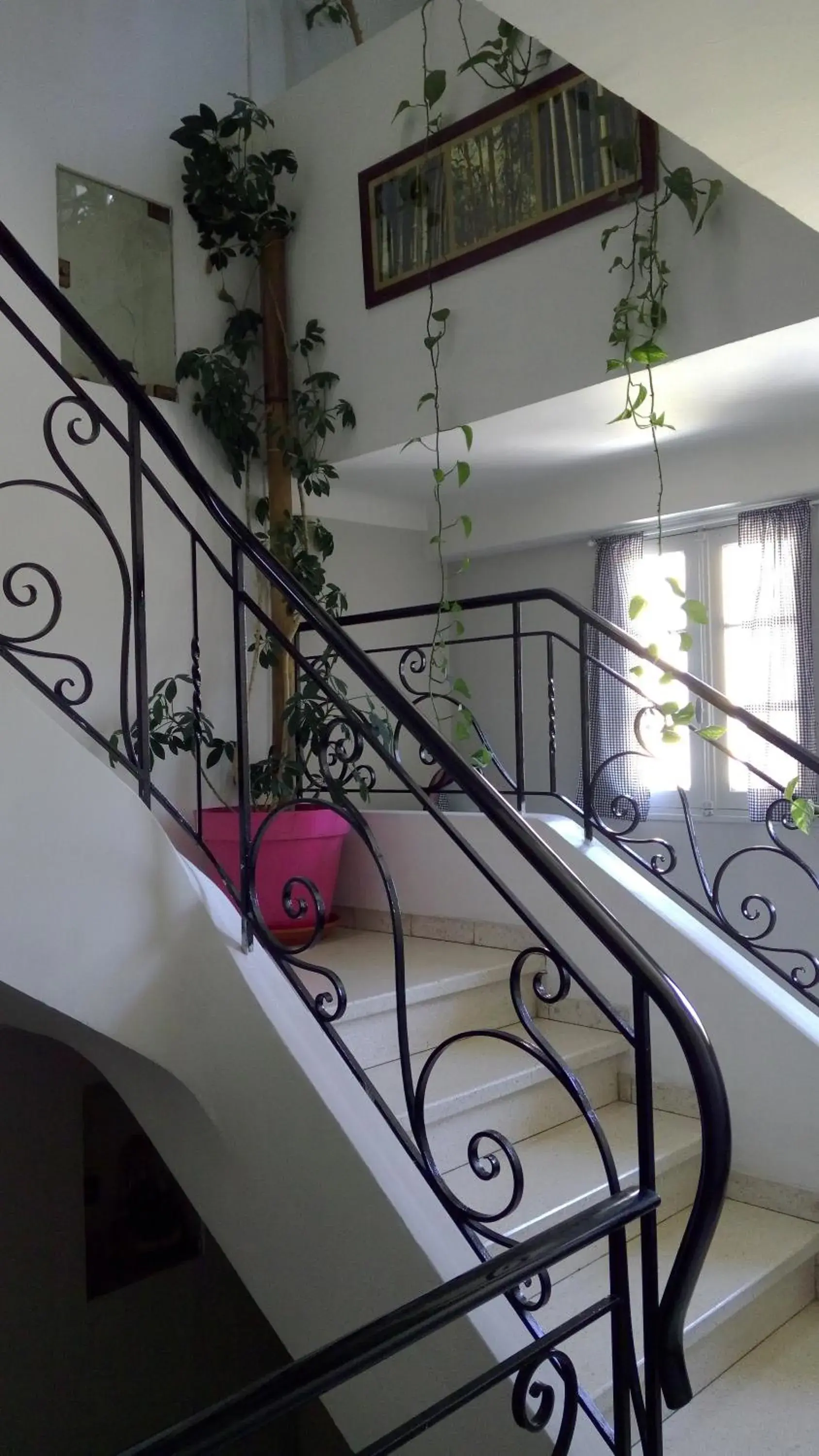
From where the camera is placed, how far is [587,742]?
10.0ft

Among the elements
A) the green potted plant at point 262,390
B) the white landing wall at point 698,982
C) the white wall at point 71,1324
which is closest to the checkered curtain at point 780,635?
the white landing wall at point 698,982

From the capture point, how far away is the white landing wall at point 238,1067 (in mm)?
1763

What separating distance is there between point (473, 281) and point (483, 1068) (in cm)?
258

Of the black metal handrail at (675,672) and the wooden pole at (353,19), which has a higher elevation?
the wooden pole at (353,19)

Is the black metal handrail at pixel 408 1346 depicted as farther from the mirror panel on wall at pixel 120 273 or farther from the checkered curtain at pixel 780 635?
the mirror panel on wall at pixel 120 273

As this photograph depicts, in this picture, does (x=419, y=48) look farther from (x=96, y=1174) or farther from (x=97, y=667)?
(x=96, y=1174)

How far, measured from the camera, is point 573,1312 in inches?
77.7

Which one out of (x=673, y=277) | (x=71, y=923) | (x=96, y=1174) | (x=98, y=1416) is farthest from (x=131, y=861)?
(x=98, y=1416)

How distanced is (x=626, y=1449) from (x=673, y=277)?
284 cm

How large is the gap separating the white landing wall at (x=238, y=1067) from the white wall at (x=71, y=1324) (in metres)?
2.21

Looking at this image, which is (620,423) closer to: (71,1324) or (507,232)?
(507,232)

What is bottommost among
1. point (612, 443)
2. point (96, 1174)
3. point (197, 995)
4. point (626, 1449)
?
point (96, 1174)

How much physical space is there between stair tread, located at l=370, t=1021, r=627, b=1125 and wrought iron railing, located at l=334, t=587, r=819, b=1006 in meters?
0.46

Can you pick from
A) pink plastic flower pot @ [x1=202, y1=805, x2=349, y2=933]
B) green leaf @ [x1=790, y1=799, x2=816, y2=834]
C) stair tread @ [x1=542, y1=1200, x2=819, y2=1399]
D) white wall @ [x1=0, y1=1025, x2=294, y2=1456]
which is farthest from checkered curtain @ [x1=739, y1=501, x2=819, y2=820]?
white wall @ [x1=0, y1=1025, x2=294, y2=1456]
